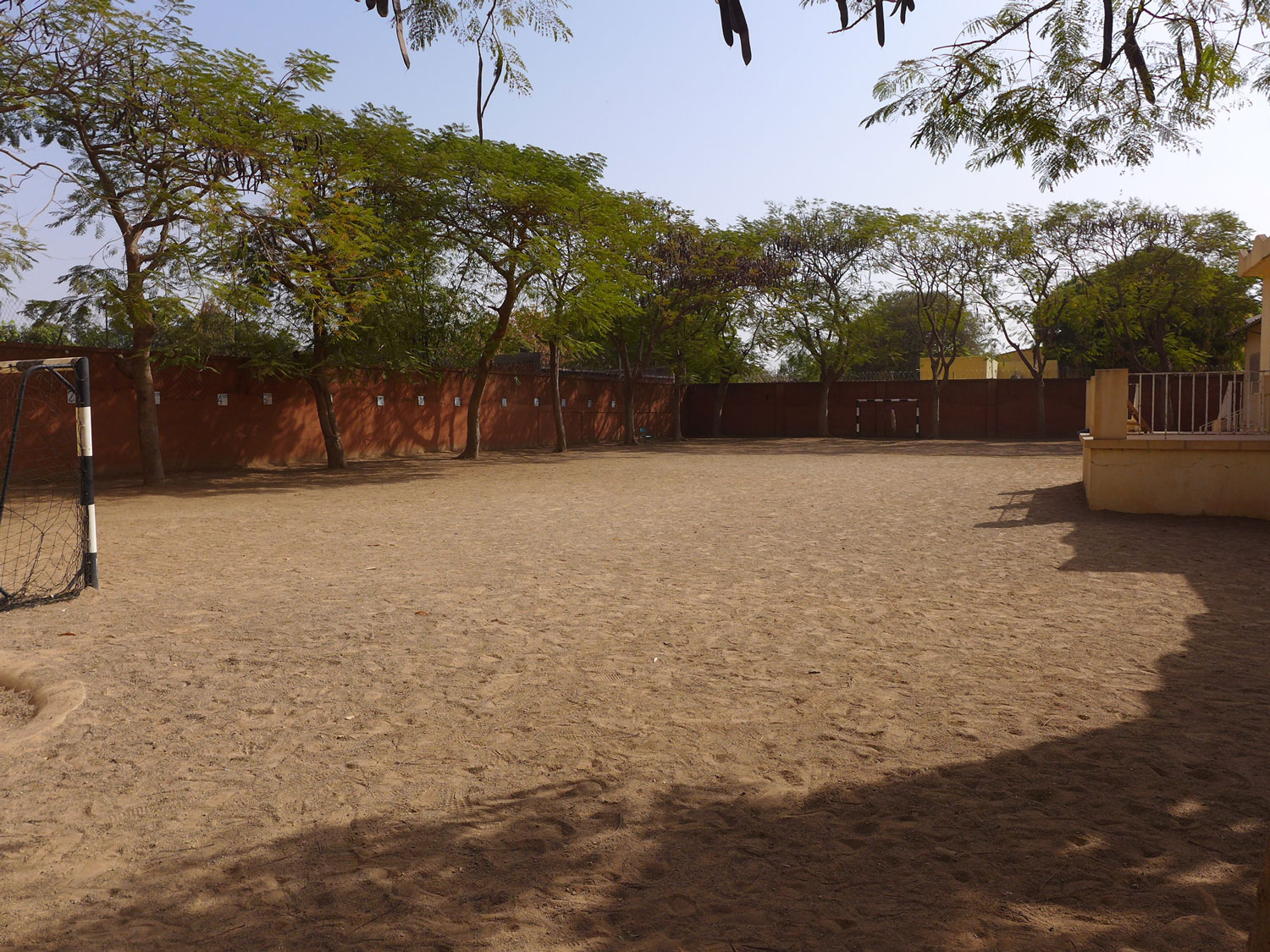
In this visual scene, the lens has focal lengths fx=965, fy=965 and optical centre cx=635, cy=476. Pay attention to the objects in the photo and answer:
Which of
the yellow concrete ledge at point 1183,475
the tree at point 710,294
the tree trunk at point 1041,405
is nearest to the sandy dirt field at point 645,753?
the yellow concrete ledge at point 1183,475

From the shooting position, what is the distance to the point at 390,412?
24141 millimetres

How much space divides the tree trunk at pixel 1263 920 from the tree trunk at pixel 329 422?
1885 centimetres

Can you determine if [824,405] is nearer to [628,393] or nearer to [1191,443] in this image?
[628,393]

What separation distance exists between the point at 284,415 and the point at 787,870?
65.5 feet

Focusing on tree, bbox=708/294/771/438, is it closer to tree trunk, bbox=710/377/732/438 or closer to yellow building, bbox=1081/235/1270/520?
tree trunk, bbox=710/377/732/438

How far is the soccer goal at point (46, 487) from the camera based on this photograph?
7293 millimetres

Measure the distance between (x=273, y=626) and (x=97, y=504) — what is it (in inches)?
346

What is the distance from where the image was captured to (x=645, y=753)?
13.3ft

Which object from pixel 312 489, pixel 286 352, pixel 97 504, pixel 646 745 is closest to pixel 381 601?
pixel 646 745

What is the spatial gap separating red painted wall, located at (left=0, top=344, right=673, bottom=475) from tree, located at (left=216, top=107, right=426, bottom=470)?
1169mm

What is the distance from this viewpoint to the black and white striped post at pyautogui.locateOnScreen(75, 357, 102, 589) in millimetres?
7285

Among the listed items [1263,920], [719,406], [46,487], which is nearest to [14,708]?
[1263,920]

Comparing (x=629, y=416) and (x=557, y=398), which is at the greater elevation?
(x=557, y=398)

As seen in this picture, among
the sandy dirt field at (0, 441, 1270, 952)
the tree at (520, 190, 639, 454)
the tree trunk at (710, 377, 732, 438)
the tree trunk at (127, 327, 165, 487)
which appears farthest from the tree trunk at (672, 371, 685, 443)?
the sandy dirt field at (0, 441, 1270, 952)
